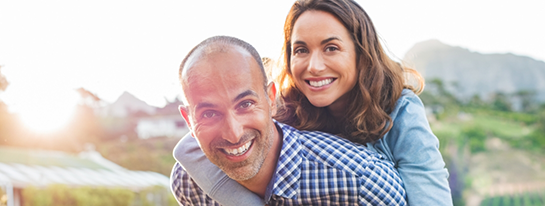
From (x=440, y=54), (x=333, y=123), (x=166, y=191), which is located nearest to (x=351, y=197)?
(x=333, y=123)

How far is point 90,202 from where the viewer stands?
1161 centimetres

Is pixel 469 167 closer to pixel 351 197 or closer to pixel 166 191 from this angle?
pixel 166 191

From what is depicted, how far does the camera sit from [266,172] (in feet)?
7.55

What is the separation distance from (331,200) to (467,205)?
18.1m

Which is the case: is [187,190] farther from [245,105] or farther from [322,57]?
[322,57]

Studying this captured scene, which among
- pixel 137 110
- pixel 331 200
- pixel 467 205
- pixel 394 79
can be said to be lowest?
pixel 467 205

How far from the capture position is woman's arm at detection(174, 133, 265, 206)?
233cm

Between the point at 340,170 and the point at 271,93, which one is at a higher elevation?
the point at 271,93

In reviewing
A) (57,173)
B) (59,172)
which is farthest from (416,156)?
(59,172)

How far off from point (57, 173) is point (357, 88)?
11.9 metres

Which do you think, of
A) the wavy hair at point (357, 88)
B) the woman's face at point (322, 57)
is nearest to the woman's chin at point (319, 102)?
the woman's face at point (322, 57)

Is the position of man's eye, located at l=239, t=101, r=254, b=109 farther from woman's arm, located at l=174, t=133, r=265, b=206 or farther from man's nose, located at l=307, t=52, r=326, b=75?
man's nose, located at l=307, t=52, r=326, b=75

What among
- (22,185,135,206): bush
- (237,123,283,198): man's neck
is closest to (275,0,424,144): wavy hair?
(237,123,283,198): man's neck

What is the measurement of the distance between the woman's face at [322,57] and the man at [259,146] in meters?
0.49
